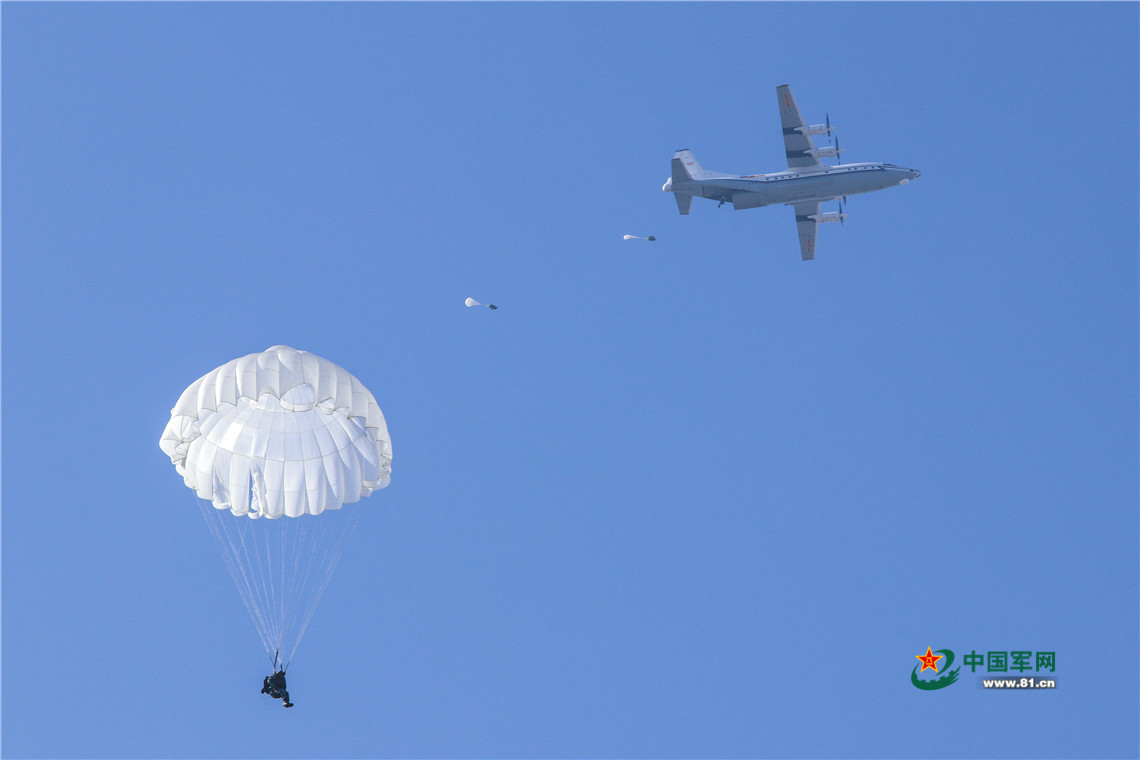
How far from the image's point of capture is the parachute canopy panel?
4034cm

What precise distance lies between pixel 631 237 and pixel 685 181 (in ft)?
20.6

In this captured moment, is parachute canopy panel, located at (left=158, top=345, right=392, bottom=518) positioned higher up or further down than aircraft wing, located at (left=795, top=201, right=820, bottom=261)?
further down

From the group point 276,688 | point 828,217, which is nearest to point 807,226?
point 828,217

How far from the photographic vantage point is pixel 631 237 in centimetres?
5050

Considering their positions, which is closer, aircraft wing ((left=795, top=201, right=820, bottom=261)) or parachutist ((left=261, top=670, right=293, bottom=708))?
parachutist ((left=261, top=670, right=293, bottom=708))

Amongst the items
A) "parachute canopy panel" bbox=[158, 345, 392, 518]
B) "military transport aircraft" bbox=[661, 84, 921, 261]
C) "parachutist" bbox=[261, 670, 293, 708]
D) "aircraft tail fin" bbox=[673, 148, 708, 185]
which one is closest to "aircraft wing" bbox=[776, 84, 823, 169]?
"military transport aircraft" bbox=[661, 84, 921, 261]

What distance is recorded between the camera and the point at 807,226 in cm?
6262

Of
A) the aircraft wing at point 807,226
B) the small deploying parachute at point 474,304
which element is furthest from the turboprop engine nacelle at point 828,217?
the small deploying parachute at point 474,304

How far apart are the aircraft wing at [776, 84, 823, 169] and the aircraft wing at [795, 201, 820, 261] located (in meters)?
4.17

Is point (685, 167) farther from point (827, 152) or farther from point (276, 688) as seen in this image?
point (276, 688)

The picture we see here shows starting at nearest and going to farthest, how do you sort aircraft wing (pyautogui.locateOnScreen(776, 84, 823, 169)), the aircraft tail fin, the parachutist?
the parachutist, the aircraft tail fin, aircraft wing (pyautogui.locateOnScreen(776, 84, 823, 169))

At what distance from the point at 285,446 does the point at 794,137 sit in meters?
27.6

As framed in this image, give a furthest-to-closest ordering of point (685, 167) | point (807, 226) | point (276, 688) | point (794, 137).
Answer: point (807, 226) → point (794, 137) → point (685, 167) → point (276, 688)

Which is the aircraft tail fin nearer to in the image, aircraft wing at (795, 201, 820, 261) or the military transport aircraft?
the military transport aircraft
